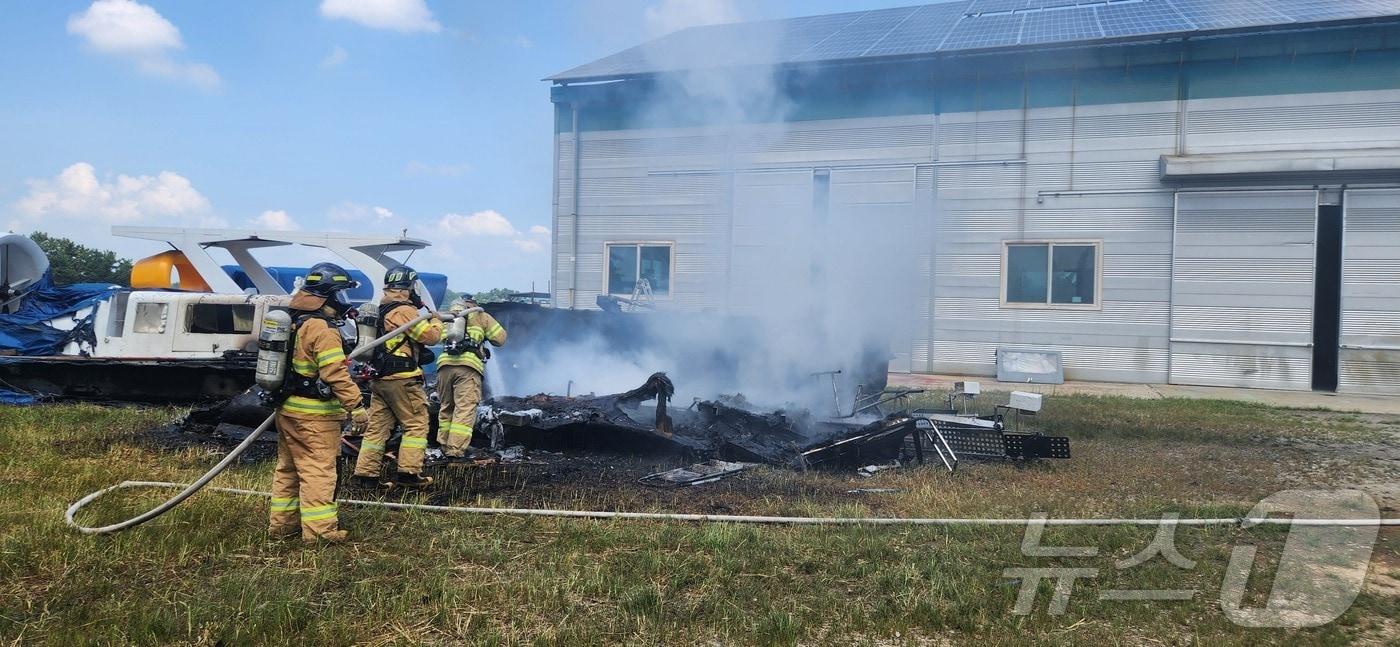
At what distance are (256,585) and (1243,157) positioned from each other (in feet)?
50.9

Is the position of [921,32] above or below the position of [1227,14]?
above

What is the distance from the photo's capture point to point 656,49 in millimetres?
16969

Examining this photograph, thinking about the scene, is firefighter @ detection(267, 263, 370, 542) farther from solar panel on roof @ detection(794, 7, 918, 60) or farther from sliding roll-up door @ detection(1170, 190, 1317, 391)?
sliding roll-up door @ detection(1170, 190, 1317, 391)

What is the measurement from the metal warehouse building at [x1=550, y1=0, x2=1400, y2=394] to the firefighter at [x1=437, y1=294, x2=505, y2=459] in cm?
830

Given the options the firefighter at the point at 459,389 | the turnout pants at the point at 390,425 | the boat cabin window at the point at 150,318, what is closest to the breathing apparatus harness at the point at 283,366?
the turnout pants at the point at 390,425

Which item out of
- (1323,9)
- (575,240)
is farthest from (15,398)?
(1323,9)

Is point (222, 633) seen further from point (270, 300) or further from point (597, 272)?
point (597, 272)

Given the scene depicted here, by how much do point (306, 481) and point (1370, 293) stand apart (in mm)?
15954

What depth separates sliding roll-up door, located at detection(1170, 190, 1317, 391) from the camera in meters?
13.6

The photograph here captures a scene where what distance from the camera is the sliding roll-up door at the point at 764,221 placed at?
51.3 feet

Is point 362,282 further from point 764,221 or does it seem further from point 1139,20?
point 1139,20

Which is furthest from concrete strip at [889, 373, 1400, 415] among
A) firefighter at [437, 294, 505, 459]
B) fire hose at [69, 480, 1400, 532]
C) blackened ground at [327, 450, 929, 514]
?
firefighter at [437, 294, 505, 459]

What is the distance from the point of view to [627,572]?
4.02 m

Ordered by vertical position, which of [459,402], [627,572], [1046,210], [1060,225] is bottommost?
[627,572]
